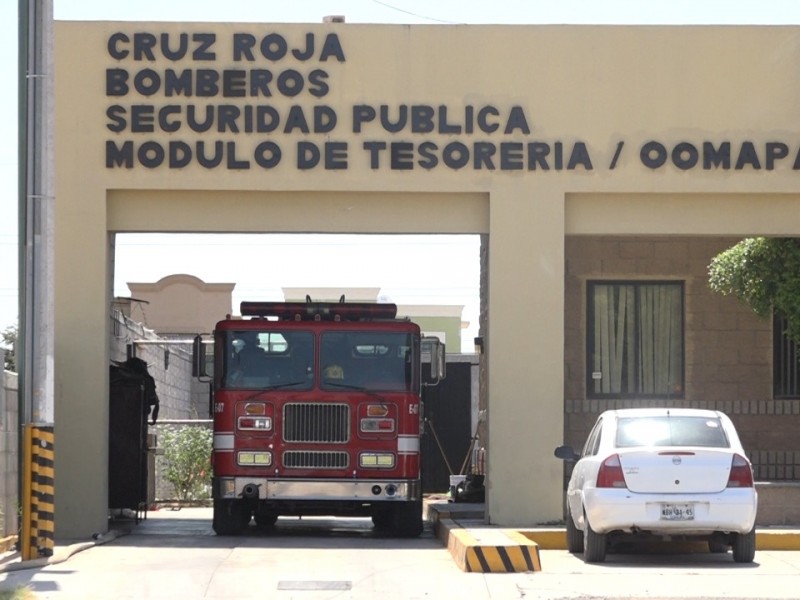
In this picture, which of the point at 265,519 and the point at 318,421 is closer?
the point at 318,421

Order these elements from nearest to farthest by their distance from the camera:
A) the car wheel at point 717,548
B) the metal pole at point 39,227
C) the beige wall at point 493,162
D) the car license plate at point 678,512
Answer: the car license plate at point 678,512 → the metal pole at point 39,227 → the car wheel at point 717,548 → the beige wall at point 493,162

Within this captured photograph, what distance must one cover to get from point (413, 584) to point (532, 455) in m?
6.11

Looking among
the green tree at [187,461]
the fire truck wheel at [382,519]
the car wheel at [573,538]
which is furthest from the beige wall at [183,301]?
the car wheel at [573,538]

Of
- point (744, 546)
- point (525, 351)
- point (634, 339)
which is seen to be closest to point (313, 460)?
point (525, 351)

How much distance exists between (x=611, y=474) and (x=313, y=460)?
5186mm

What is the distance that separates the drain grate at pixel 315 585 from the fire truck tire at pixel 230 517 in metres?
5.57

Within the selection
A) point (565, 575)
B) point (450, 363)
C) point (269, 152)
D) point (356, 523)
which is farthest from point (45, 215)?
point (450, 363)

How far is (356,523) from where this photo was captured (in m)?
23.2

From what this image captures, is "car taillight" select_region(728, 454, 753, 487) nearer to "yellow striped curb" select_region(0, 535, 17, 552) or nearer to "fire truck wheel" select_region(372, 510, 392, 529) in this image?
"fire truck wheel" select_region(372, 510, 392, 529)

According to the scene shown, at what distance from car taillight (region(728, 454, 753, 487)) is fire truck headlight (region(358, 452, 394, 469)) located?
5393mm

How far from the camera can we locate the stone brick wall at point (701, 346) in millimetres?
23172

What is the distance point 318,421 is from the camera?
18406mm

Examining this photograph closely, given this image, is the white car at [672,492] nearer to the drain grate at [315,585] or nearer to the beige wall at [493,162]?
the drain grate at [315,585]

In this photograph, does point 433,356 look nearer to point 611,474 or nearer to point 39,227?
point 611,474
